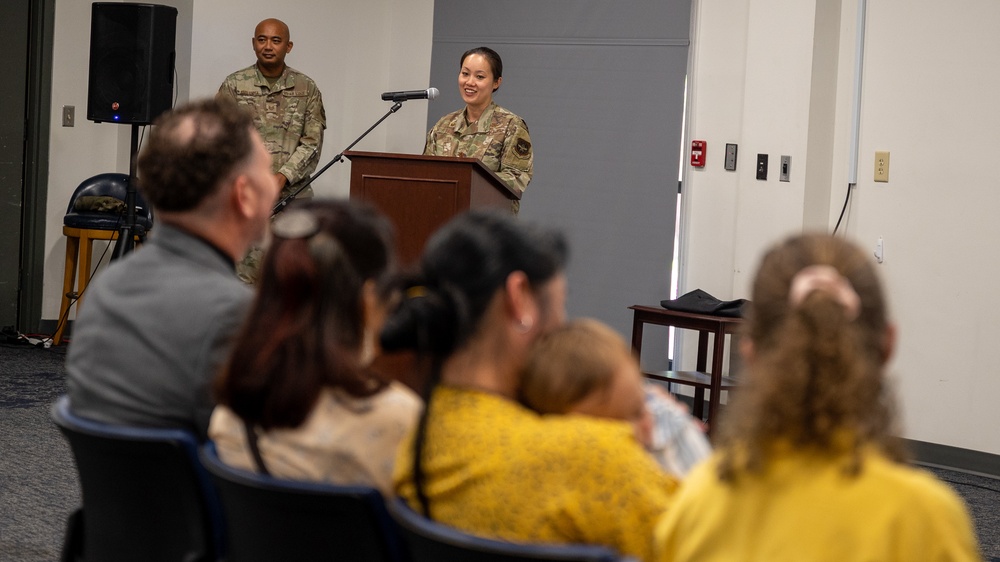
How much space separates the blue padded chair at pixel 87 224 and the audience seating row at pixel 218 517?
4670 millimetres

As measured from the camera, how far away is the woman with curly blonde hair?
3.73 feet

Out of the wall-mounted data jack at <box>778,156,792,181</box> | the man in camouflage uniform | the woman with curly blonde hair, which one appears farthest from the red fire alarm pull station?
the woman with curly blonde hair

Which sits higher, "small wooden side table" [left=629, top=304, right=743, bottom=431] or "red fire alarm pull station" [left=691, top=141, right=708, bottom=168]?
"red fire alarm pull station" [left=691, top=141, right=708, bottom=168]

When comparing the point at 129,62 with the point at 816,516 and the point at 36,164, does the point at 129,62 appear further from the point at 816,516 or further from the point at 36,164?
the point at 816,516

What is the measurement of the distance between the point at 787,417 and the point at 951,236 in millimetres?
3967

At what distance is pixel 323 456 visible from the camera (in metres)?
1.48

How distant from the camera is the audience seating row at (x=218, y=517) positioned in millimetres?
1304

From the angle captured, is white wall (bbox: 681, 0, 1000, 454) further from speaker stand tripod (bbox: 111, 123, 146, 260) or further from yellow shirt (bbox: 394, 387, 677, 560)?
yellow shirt (bbox: 394, 387, 677, 560)

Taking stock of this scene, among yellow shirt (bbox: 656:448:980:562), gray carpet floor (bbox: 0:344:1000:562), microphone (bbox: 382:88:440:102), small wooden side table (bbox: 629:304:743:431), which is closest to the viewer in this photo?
yellow shirt (bbox: 656:448:980:562)

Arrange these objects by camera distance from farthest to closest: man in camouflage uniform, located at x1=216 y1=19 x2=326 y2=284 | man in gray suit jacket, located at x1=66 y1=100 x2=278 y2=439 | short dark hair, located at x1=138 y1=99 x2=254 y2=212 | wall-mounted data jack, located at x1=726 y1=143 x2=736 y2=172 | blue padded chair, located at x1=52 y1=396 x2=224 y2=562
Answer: man in camouflage uniform, located at x1=216 y1=19 x2=326 y2=284 → wall-mounted data jack, located at x1=726 y1=143 x2=736 y2=172 → short dark hair, located at x1=138 y1=99 x2=254 y2=212 → man in gray suit jacket, located at x1=66 y1=100 x2=278 y2=439 → blue padded chair, located at x1=52 y1=396 x2=224 y2=562

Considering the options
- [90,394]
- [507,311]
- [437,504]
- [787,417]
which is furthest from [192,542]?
[787,417]

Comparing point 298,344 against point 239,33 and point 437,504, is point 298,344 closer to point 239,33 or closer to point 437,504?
point 437,504

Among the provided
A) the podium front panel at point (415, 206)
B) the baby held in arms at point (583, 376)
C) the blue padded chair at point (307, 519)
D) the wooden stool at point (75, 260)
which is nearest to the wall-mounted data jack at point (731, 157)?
the podium front panel at point (415, 206)

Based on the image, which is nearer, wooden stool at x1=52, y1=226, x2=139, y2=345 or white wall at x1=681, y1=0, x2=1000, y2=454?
white wall at x1=681, y1=0, x2=1000, y2=454
